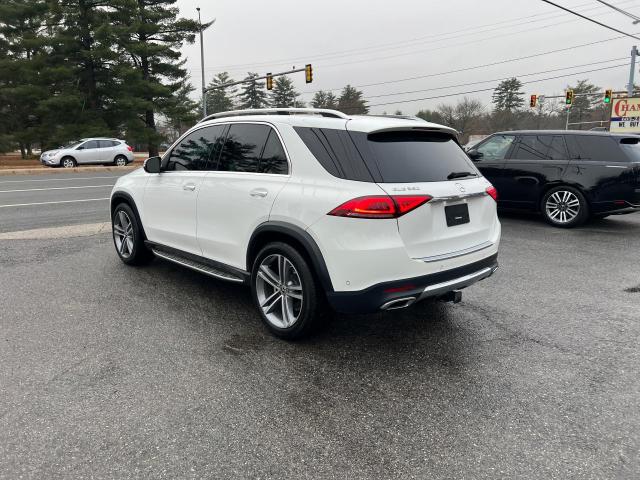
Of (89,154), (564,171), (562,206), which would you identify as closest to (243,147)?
(564,171)

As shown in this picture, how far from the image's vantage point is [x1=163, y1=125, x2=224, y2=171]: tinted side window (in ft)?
14.7

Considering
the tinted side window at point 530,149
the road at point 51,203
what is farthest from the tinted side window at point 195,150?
the tinted side window at point 530,149

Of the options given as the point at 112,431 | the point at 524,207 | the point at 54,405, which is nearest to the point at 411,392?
the point at 112,431

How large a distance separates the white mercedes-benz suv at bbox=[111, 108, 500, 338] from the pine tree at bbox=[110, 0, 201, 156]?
30.9 meters

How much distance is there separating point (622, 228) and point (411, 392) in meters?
7.36

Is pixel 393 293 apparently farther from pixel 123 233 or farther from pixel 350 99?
pixel 350 99

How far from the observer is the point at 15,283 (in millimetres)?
5234

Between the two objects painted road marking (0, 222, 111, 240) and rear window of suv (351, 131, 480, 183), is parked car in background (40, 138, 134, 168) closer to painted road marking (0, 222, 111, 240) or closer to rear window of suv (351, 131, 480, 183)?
painted road marking (0, 222, 111, 240)

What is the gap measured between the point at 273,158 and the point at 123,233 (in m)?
3.08

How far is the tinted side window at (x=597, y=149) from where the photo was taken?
7.75 m

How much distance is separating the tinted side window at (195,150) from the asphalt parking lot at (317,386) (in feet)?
4.38

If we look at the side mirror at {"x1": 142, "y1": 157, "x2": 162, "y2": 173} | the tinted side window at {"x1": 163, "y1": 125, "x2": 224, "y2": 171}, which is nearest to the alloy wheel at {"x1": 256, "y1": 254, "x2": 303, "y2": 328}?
the tinted side window at {"x1": 163, "y1": 125, "x2": 224, "y2": 171}

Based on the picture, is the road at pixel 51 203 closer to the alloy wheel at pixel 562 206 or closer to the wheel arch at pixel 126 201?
the wheel arch at pixel 126 201

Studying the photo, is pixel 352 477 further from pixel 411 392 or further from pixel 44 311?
pixel 44 311
